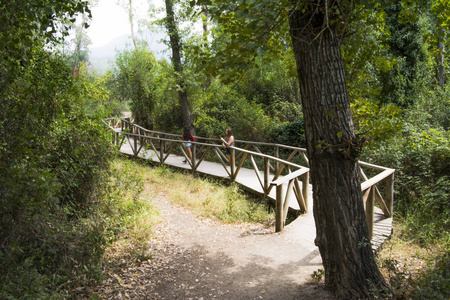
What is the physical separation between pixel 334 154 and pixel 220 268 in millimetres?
Answer: 2418

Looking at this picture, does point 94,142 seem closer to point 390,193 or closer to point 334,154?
point 334,154

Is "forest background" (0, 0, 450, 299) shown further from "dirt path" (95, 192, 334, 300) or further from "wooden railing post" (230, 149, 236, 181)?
"wooden railing post" (230, 149, 236, 181)

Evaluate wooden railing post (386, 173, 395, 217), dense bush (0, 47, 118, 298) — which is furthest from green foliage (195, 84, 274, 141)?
dense bush (0, 47, 118, 298)

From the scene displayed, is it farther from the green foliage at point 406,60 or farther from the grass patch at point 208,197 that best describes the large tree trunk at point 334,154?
the green foliage at point 406,60

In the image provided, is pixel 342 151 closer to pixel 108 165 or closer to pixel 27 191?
pixel 27 191

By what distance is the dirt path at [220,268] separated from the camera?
3.89 m

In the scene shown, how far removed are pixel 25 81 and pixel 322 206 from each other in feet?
12.4

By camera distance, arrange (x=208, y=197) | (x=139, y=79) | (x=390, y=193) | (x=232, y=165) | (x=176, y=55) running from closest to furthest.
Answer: (x=390, y=193), (x=208, y=197), (x=232, y=165), (x=176, y=55), (x=139, y=79)

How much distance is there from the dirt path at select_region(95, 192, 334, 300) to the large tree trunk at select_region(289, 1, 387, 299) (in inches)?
18.6

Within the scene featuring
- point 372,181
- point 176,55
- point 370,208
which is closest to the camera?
point 372,181

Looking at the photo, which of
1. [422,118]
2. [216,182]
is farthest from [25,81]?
[422,118]

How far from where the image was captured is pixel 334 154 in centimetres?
327

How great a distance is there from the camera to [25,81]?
3.87m

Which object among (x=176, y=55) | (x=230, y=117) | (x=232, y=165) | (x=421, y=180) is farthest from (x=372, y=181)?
(x=176, y=55)
